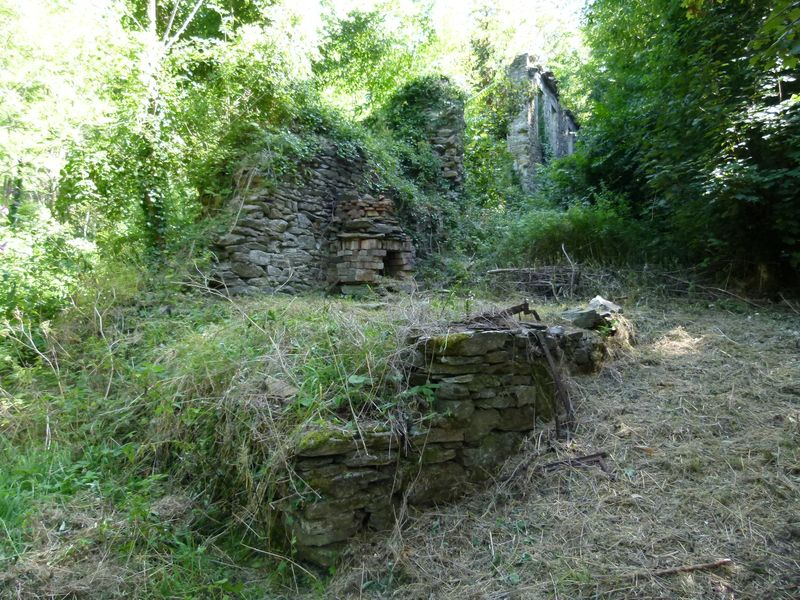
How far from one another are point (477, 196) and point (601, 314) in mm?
7579

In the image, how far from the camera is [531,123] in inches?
603

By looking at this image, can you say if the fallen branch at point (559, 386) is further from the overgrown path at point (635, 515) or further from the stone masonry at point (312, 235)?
the stone masonry at point (312, 235)

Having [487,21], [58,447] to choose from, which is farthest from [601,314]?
[487,21]

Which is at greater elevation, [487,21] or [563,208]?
[487,21]

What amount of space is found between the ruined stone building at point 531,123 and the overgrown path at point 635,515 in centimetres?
1126

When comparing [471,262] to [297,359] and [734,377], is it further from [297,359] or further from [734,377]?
[297,359]

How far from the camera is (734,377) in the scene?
4.06 m

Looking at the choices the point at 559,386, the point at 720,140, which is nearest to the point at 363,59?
the point at 720,140

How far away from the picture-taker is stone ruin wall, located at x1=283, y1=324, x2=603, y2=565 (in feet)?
8.70

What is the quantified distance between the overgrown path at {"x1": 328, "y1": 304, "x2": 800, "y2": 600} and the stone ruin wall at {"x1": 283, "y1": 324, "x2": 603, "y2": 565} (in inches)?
4.9

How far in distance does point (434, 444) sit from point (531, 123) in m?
14.2

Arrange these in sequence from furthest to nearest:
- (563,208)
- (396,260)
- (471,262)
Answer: (563,208) → (471,262) → (396,260)

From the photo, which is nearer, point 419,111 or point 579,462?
point 579,462

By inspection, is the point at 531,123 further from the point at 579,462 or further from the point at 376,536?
the point at 376,536
